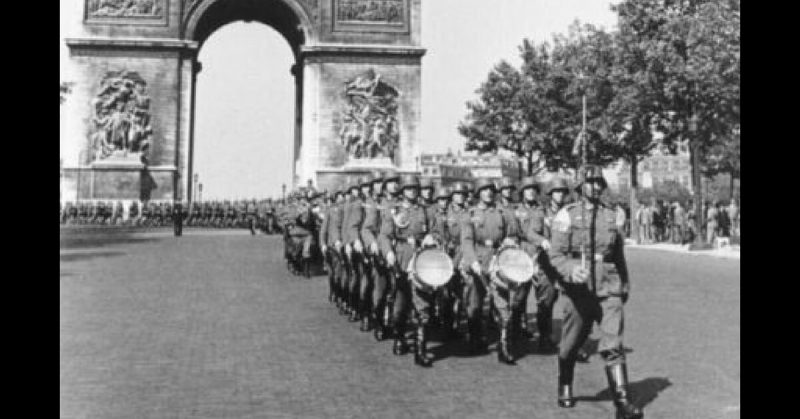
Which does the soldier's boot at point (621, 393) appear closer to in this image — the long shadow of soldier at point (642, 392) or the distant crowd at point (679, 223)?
the long shadow of soldier at point (642, 392)

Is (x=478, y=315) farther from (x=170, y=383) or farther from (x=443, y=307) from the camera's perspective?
(x=170, y=383)

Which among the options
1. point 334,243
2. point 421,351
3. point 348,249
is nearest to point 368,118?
point 334,243

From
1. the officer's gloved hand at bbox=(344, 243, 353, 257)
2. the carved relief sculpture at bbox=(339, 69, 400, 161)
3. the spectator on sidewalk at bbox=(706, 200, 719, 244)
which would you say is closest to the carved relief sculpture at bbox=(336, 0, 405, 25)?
the carved relief sculpture at bbox=(339, 69, 400, 161)

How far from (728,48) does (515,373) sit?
18601mm

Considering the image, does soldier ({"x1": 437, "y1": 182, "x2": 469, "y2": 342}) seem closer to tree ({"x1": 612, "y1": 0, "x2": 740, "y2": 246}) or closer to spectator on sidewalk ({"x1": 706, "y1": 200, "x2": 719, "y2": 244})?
tree ({"x1": 612, "y1": 0, "x2": 740, "y2": 246})

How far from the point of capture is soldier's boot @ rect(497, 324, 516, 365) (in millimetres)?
9008

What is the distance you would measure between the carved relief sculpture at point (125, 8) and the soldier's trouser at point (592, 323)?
114 feet

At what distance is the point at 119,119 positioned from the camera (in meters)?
37.5

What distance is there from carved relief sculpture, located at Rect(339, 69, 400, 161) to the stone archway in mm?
44

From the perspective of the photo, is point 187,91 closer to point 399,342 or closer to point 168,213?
point 168,213

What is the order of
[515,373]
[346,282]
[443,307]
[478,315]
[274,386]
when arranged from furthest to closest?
[346,282] < [443,307] < [478,315] < [515,373] < [274,386]

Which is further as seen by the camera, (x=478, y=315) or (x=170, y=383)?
(x=478, y=315)

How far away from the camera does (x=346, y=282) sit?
1282cm
